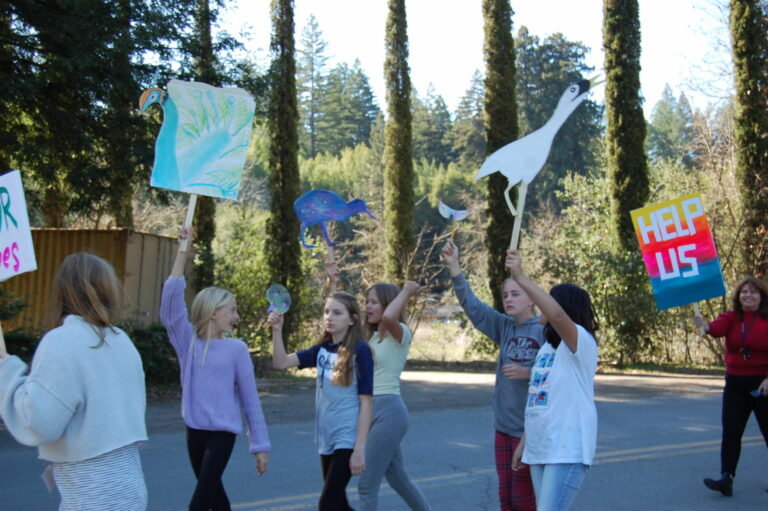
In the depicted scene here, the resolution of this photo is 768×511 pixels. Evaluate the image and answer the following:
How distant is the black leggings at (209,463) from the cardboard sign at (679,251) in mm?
4259

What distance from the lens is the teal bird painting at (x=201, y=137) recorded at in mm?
4875

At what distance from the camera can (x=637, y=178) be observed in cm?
1844

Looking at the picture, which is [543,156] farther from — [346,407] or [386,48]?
[386,48]

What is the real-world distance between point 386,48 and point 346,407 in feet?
58.9

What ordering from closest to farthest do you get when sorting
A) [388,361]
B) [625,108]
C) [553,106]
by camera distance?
[388,361]
[625,108]
[553,106]

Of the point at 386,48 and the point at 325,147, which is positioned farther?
the point at 325,147

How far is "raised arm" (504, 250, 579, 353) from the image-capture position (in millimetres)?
3770

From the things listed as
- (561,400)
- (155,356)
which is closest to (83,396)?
(561,400)

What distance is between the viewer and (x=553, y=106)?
165 ft

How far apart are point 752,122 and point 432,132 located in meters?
46.5

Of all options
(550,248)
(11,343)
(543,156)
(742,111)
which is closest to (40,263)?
(11,343)

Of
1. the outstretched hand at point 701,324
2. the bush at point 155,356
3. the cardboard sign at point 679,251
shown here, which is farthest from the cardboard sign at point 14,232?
the bush at point 155,356

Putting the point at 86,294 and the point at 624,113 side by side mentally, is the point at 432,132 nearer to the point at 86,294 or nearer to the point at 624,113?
the point at 624,113

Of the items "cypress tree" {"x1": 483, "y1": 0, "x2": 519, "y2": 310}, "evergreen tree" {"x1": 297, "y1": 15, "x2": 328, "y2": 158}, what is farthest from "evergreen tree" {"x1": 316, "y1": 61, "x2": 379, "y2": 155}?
"cypress tree" {"x1": 483, "y1": 0, "x2": 519, "y2": 310}
